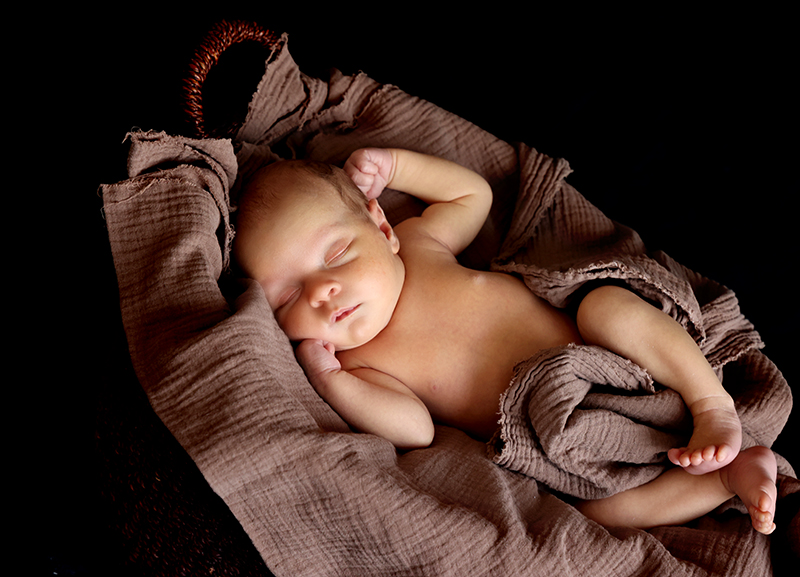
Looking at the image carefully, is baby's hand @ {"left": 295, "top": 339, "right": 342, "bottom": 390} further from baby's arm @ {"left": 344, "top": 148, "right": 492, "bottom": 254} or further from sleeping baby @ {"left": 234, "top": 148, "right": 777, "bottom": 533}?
baby's arm @ {"left": 344, "top": 148, "right": 492, "bottom": 254}

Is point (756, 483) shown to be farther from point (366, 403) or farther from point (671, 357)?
point (366, 403)

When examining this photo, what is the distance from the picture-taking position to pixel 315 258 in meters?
1.15

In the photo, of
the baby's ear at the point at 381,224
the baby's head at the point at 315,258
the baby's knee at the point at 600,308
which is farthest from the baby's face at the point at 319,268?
the baby's knee at the point at 600,308

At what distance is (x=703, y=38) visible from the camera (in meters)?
1.46

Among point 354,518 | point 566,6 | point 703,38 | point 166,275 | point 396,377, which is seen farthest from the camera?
point 566,6

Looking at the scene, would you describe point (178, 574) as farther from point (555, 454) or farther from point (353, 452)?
point (555, 454)

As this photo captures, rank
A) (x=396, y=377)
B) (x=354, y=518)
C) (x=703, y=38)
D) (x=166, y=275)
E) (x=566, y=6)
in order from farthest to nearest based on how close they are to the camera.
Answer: (x=566, y=6) < (x=703, y=38) < (x=396, y=377) < (x=166, y=275) < (x=354, y=518)

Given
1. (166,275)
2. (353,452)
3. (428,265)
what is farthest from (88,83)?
(353,452)

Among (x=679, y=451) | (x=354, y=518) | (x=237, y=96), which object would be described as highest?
(x=237, y=96)

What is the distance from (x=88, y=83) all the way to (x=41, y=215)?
38 cm

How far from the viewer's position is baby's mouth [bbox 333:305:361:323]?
3.76 feet

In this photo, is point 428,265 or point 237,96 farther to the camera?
point 237,96

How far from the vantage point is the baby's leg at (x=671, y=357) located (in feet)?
3.46

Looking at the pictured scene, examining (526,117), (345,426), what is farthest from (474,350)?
(526,117)
